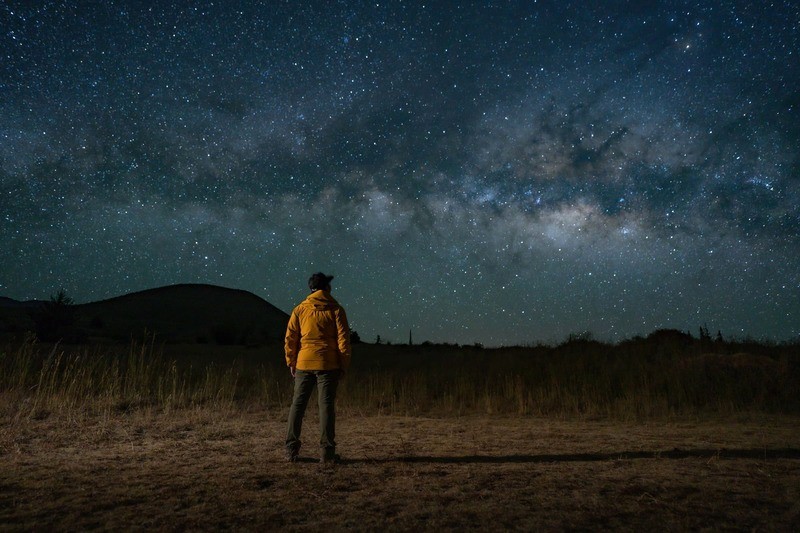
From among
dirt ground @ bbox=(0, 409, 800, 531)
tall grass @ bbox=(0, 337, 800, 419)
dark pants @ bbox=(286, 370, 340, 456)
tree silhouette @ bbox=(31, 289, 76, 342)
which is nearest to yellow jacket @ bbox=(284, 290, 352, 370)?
dark pants @ bbox=(286, 370, 340, 456)

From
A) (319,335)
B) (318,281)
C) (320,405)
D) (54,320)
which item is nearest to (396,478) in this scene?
(320,405)

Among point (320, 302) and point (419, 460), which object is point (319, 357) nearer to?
point (320, 302)

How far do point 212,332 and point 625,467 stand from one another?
128ft

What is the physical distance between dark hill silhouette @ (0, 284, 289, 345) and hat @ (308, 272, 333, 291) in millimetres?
39519

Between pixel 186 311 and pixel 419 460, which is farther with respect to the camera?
pixel 186 311

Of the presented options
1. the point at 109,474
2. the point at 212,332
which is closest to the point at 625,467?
the point at 109,474

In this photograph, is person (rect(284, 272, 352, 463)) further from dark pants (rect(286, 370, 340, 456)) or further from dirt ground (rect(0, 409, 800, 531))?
dirt ground (rect(0, 409, 800, 531))

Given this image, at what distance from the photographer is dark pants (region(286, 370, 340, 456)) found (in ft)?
19.1

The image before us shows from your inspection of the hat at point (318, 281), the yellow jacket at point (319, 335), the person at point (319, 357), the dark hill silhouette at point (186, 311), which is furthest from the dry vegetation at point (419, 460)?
the dark hill silhouette at point (186, 311)

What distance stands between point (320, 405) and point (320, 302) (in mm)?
1182

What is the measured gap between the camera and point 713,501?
4.35 meters

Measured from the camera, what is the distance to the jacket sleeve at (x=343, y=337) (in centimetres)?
595

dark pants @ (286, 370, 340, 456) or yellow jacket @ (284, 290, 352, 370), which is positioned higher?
yellow jacket @ (284, 290, 352, 370)

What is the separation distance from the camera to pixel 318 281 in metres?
6.28
